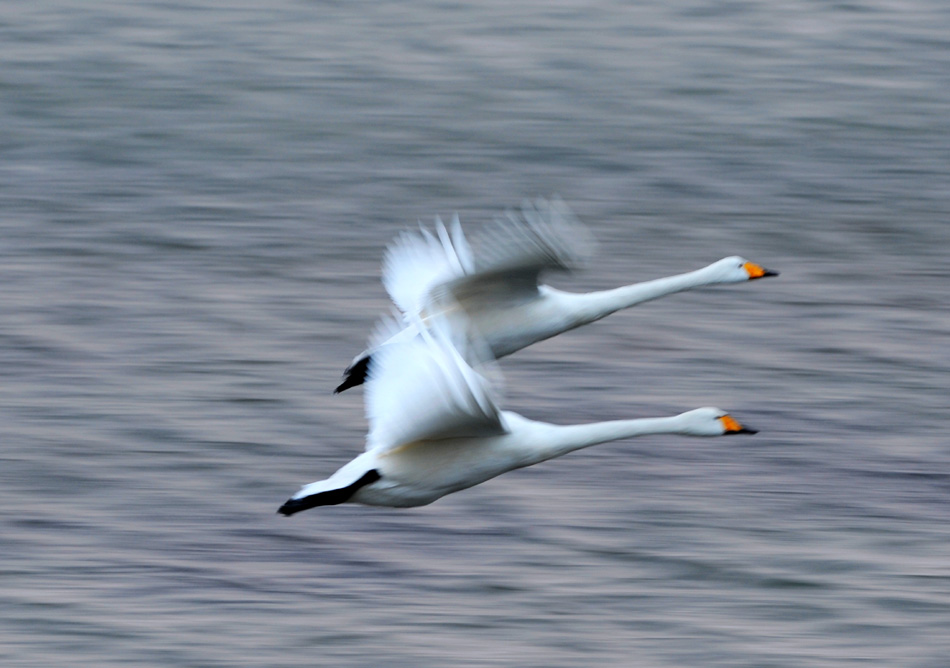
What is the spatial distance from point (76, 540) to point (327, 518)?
1056 millimetres

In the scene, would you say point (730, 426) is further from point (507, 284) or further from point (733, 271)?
point (733, 271)

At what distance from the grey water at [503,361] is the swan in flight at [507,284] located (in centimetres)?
86

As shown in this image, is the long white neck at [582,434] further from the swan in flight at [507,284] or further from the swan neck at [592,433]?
the swan in flight at [507,284]

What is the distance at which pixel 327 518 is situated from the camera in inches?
277

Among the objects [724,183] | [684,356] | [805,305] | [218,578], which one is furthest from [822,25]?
[218,578]

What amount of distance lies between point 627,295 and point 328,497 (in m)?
2.00

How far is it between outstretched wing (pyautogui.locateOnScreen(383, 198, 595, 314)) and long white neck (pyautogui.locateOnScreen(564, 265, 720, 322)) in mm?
243

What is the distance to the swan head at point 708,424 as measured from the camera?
5672mm

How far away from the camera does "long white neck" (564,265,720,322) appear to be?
673 cm

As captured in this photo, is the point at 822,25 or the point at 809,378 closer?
the point at 809,378

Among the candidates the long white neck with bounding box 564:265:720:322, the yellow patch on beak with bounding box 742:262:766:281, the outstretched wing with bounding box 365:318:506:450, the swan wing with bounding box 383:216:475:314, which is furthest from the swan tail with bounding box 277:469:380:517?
the yellow patch on beak with bounding box 742:262:766:281

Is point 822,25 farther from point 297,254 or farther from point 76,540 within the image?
point 76,540

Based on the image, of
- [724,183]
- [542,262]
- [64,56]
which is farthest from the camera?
[64,56]

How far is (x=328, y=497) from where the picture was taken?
210 inches
